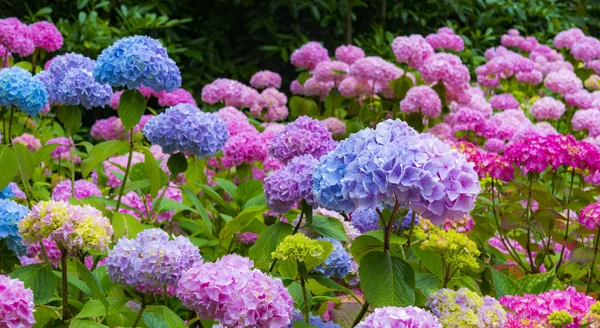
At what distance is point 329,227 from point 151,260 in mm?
552

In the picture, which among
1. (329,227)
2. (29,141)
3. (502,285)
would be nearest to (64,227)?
(329,227)

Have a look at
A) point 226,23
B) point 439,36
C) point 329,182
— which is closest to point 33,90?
point 329,182

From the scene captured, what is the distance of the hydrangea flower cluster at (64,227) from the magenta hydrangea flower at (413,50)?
9.22 feet

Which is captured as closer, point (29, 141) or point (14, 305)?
point (14, 305)

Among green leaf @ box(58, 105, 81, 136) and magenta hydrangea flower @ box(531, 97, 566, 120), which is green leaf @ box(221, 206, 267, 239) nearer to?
green leaf @ box(58, 105, 81, 136)

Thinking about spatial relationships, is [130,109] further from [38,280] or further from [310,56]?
[310,56]

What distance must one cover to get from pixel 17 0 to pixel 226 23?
5.68 feet

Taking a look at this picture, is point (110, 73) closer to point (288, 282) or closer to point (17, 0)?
point (288, 282)

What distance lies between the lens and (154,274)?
1.34 metres

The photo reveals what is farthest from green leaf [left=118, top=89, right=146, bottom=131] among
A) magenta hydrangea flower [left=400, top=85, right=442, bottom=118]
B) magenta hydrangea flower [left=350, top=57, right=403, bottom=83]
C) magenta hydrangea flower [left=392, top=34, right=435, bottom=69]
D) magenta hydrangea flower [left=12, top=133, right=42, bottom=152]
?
magenta hydrangea flower [left=392, top=34, right=435, bottom=69]

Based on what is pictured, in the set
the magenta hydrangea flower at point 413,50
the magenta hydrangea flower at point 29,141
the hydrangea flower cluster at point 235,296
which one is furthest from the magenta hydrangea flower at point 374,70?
the hydrangea flower cluster at point 235,296

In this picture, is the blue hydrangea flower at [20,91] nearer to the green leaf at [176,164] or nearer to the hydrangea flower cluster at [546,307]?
the green leaf at [176,164]

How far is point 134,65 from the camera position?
1.87 meters

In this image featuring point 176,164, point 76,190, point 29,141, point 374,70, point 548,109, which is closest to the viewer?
point 176,164
